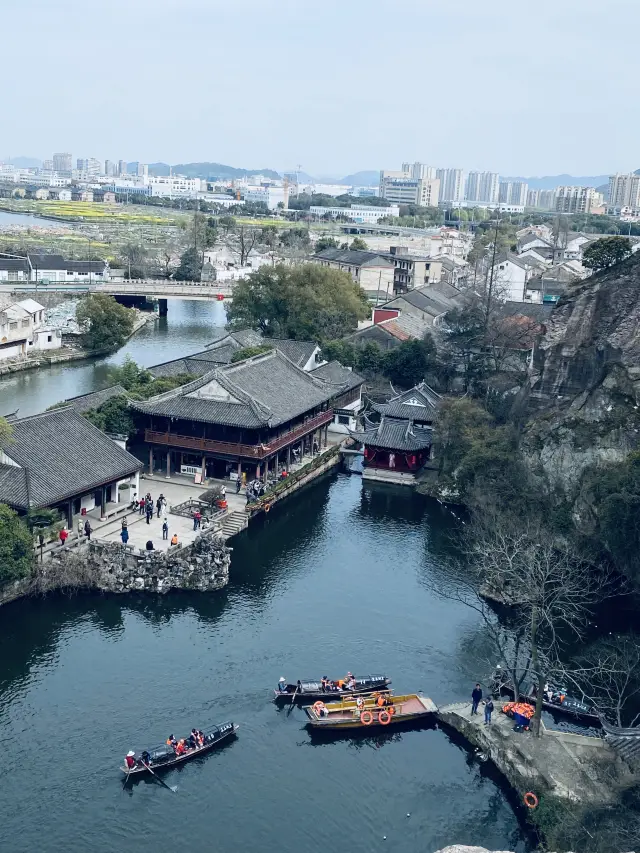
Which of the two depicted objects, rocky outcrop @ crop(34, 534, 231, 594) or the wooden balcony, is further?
the wooden balcony

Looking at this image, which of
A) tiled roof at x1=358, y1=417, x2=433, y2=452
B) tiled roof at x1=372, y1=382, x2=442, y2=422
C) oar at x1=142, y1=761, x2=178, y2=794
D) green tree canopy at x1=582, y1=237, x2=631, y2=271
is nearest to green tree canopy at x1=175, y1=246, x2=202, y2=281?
tiled roof at x1=372, y1=382, x2=442, y2=422

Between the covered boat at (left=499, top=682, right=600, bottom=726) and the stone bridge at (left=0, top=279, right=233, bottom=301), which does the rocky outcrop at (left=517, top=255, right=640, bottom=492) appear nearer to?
the covered boat at (left=499, top=682, right=600, bottom=726)

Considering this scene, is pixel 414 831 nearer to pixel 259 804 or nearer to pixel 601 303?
pixel 259 804

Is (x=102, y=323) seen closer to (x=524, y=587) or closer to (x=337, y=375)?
(x=337, y=375)

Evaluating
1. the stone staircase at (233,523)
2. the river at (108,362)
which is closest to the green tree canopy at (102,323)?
the river at (108,362)

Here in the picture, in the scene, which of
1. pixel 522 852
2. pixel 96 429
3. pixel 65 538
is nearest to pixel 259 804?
pixel 522 852

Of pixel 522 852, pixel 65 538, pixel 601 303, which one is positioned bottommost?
pixel 522 852
